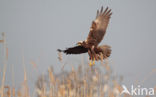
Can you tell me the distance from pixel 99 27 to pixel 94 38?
13 cm

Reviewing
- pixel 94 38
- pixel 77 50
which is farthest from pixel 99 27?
pixel 77 50

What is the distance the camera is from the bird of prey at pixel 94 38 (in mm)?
1576

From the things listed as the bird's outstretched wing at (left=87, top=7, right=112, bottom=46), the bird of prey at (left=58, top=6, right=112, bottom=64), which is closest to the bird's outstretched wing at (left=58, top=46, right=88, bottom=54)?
the bird of prey at (left=58, top=6, right=112, bottom=64)

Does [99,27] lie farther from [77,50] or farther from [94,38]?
[77,50]

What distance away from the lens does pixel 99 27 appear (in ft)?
5.50

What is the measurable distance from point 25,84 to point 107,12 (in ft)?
2.97

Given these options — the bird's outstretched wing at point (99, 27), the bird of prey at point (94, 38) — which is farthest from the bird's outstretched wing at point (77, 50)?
the bird's outstretched wing at point (99, 27)

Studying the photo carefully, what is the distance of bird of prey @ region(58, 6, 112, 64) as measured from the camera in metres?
1.58

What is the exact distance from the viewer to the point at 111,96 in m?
1.23

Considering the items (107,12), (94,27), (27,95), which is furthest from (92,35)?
(27,95)

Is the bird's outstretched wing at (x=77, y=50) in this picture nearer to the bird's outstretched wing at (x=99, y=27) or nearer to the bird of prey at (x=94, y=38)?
the bird of prey at (x=94, y=38)

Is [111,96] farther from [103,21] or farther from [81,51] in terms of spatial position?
[103,21]

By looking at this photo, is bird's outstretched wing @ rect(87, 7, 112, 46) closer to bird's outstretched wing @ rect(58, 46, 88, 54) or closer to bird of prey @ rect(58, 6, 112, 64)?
bird of prey @ rect(58, 6, 112, 64)

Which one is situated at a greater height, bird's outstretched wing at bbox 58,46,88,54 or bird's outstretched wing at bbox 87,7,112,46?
bird's outstretched wing at bbox 87,7,112,46
